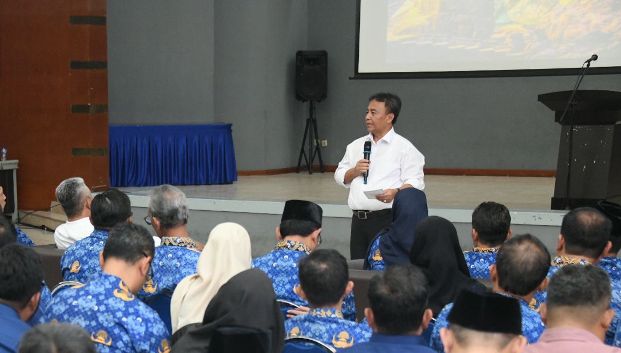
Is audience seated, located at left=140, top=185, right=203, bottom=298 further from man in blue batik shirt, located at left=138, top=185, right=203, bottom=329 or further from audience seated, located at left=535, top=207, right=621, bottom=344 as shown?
audience seated, located at left=535, top=207, right=621, bottom=344

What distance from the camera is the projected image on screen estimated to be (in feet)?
31.9

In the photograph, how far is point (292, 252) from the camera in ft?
9.38

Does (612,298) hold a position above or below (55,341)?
below

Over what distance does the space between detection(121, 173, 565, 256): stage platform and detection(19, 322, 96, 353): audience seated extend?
4943 millimetres

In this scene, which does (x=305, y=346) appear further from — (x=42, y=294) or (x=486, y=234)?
(x=486, y=234)

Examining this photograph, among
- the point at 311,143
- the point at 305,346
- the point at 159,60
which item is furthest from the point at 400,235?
the point at 311,143

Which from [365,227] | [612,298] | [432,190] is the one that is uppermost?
[612,298]

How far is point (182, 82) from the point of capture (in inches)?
372

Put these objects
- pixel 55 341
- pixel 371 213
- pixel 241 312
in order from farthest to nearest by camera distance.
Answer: pixel 371 213 < pixel 241 312 < pixel 55 341

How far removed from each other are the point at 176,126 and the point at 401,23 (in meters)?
3.55

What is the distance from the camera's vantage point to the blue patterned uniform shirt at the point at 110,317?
6.77 feet

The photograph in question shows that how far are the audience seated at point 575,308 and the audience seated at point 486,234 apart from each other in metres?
1.11

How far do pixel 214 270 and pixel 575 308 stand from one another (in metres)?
1.05

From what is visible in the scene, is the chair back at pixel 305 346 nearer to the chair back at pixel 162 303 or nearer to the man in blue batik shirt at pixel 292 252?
the man in blue batik shirt at pixel 292 252
